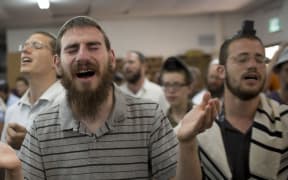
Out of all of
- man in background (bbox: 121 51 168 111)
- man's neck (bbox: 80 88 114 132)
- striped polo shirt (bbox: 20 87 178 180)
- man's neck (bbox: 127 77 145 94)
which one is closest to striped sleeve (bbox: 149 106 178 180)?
striped polo shirt (bbox: 20 87 178 180)

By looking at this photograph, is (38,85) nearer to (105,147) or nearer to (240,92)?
(105,147)

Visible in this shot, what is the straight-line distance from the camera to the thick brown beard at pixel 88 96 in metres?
1.01

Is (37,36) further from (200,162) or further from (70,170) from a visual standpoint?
(200,162)

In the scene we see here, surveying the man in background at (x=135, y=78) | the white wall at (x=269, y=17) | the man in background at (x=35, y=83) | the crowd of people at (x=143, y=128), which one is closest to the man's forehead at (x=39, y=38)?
the man in background at (x=35, y=83)

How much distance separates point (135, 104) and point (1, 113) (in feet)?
2.28

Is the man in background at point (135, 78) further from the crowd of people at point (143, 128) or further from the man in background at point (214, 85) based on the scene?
the crowd of people at point (143, 128)

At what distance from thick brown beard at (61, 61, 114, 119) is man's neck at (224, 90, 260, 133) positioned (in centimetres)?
31

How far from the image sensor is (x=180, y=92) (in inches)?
67.9

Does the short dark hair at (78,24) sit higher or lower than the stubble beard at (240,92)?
higher

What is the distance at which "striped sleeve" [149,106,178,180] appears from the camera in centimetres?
104

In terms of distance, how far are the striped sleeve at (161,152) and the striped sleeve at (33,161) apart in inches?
9.9

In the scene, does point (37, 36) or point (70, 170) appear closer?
point (70, 170)

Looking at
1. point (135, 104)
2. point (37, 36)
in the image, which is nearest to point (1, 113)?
point (37, 36)

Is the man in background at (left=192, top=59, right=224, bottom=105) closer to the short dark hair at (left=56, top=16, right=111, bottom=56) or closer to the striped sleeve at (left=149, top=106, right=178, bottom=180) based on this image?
the striped sleeve at (left=149, top=106, right=178, bottom=180)
